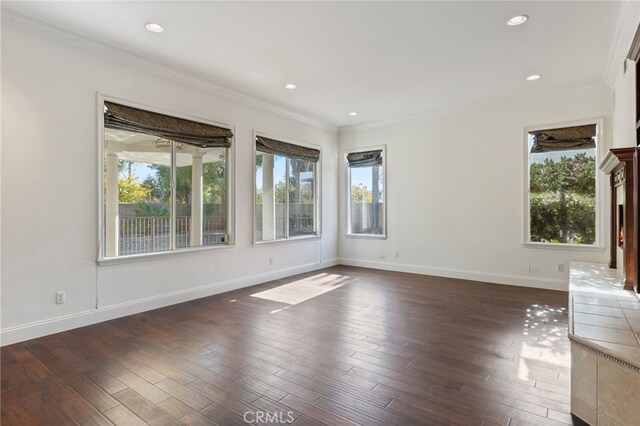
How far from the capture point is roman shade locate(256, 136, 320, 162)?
5570 mm

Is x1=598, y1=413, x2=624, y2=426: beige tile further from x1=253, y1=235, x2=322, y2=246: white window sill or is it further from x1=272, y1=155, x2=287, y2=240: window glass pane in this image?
x1=272, y1=155, x2=287, y2=240: window glass pane

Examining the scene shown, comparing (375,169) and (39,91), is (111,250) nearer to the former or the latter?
(39,91)

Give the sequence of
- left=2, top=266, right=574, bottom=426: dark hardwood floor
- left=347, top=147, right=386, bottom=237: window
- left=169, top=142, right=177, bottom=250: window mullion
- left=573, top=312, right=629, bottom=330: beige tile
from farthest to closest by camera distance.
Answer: left=347, top=147, right=386, bottom=237: window < left=169, top=142, right=177, bottom=250: window mullion < left=573, top=312, right=629, bottom=330: beige tile < left=2, top=266, right=574, bottom=426: dark hardwood floor

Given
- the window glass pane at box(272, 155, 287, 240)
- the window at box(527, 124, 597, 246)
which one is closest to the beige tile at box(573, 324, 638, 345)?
the window at box(527, 124, 597, 246)

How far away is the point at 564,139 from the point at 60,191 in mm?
6440

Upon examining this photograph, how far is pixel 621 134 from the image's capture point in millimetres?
3875

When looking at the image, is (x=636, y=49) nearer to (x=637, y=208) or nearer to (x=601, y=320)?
(x=637, y=208)

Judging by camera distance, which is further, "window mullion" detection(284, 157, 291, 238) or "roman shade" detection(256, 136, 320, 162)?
"window mullion" detection(284, 157, 291, 238)

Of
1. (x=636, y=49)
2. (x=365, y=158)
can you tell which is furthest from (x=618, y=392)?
(x=365, y=158)

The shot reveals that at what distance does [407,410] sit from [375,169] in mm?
5354

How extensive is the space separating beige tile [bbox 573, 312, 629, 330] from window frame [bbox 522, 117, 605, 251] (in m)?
3.02

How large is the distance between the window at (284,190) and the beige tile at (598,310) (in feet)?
13.8

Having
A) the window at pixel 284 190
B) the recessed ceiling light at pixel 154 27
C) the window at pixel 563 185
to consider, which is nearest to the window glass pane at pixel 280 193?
the window at pixel 284 190

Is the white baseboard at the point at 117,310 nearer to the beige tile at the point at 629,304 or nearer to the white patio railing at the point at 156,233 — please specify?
the white patio railing at the point at 156,233
